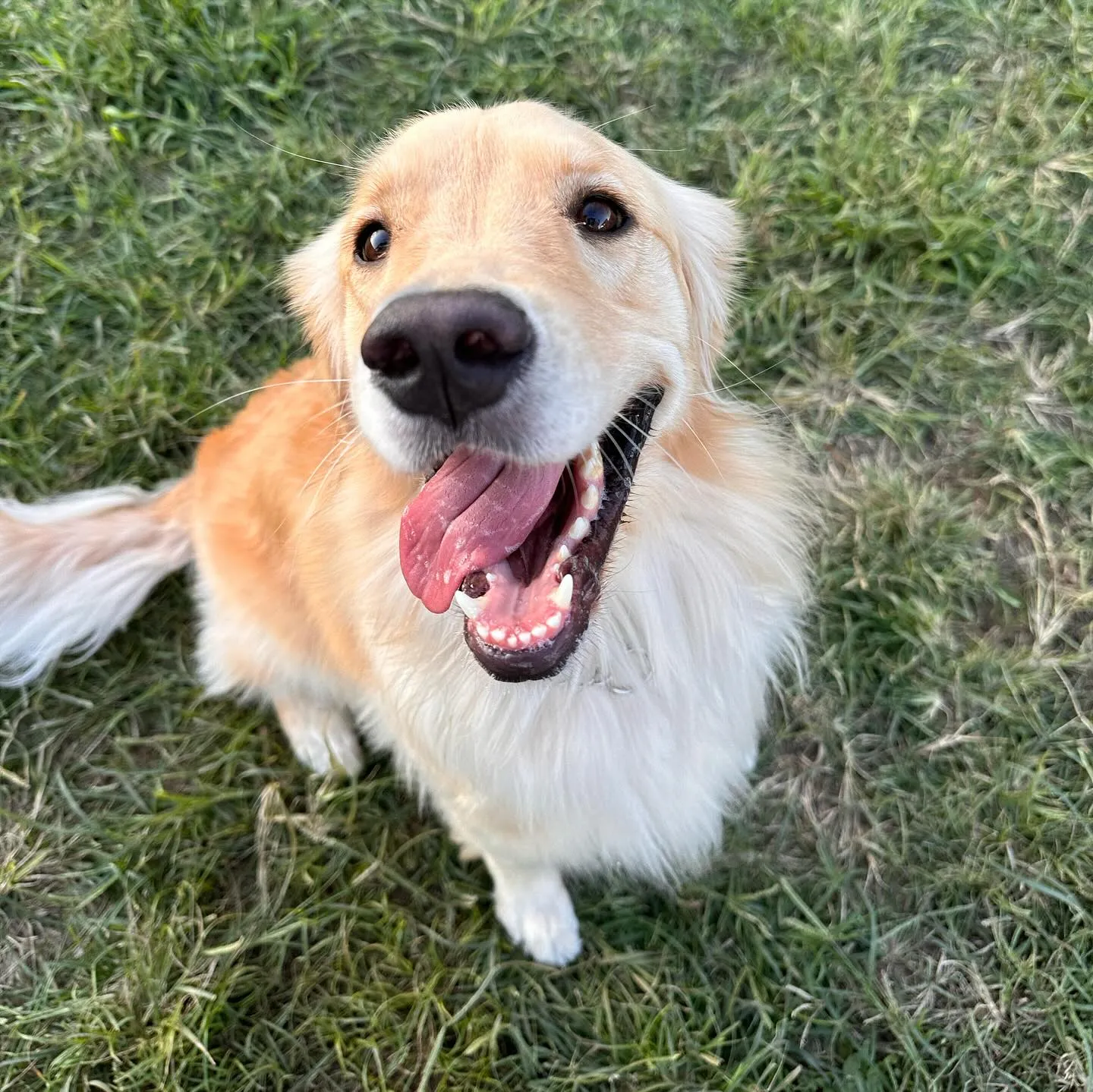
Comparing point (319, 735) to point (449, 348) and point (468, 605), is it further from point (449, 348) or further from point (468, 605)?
point (449, 348)

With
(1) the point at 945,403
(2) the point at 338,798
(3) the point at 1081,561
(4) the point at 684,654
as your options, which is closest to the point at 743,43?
(1) the point at 945,403

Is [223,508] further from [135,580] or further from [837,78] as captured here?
[837,78]

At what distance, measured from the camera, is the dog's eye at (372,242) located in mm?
2031

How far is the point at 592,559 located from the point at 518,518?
0.18 meters

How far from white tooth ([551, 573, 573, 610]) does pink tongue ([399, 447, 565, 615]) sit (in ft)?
0.45

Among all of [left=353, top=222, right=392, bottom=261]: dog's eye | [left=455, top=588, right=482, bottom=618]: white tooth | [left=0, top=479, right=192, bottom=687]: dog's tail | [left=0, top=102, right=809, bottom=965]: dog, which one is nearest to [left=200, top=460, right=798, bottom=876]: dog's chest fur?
[left=0, top=102, right=809, bottom=965]: dog

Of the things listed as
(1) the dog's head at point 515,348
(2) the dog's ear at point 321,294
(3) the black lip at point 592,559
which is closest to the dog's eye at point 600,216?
(1) the dog's head at point 515,348

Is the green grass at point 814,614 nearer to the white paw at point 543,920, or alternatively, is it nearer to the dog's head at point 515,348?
the white paw at point 543,920

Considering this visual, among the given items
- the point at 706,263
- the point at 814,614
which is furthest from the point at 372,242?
the point at 814,614

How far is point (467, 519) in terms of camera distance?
5.86 feet

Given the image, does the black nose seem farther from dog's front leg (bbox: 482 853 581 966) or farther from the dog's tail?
the dog's tail

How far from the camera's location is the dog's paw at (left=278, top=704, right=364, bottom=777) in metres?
3.07

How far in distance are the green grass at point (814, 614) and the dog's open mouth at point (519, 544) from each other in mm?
1487

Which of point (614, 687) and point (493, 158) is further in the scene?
point (614, 687)
